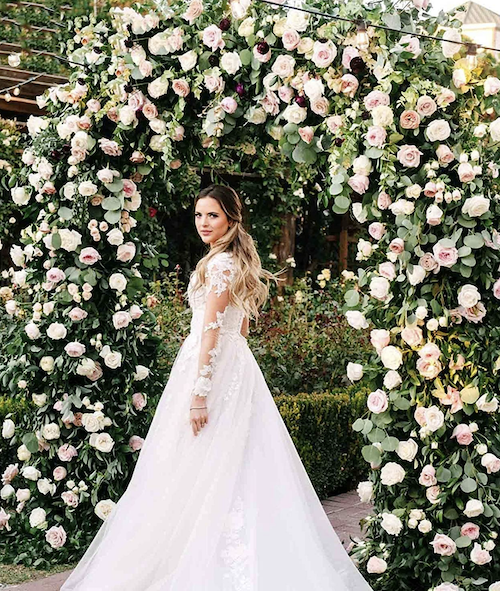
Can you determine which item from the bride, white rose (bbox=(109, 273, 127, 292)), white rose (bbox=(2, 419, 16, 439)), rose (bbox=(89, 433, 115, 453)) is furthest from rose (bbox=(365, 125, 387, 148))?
white rose (bbox=(2, 419, 16, 439))

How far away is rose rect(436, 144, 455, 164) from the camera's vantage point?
322 centimetres

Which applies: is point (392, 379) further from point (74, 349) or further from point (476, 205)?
point (74, 349)

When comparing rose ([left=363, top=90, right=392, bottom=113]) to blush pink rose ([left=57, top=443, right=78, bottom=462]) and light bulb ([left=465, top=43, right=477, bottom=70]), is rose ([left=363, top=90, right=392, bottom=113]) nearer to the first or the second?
light bulb ([left=465, top=43, right=477, bottom=70])

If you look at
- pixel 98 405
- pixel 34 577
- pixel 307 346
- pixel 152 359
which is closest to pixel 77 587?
pixel 34 577

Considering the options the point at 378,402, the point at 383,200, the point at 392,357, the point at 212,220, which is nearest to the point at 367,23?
the point at 383,200

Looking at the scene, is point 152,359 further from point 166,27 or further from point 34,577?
point 166,27

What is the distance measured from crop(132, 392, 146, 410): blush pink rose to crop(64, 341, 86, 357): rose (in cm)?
38

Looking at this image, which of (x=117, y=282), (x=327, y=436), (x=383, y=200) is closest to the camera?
(x=383, y=200)

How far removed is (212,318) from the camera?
363cm

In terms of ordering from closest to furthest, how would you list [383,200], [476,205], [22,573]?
[476,205]
[383,200]
[22,573]

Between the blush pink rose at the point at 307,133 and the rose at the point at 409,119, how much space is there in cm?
40

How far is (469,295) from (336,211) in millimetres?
628

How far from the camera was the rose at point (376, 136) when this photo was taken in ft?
10.7

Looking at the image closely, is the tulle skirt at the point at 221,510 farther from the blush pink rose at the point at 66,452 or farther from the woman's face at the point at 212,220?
the blush pink rose at the point at 66,452
